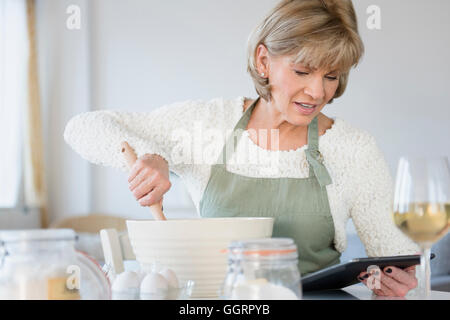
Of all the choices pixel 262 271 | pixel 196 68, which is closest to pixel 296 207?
pixel 262 271

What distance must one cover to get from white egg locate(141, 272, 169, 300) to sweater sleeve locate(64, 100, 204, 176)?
41 centimetres

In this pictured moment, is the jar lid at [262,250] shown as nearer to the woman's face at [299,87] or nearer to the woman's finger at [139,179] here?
the woman's finger at [139,179]

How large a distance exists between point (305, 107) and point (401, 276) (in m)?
0.46

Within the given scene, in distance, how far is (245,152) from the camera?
1.19m

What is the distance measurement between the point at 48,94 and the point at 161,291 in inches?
100

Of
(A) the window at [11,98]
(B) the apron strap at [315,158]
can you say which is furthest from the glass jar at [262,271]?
(A) the window at [11,98]

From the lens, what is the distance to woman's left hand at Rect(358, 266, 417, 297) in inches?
30.1

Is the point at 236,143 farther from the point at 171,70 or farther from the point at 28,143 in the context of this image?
the point at 28,143

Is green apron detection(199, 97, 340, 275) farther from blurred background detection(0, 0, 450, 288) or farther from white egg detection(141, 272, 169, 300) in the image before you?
blurred background detection(0, 0, 450, 288)

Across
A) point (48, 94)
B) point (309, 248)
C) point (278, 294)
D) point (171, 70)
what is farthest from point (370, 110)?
point (278, 294)

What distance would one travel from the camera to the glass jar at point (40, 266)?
0.46 m

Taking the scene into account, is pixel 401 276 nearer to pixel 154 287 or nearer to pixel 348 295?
pixel 348 295

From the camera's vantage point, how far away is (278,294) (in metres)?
0.44
